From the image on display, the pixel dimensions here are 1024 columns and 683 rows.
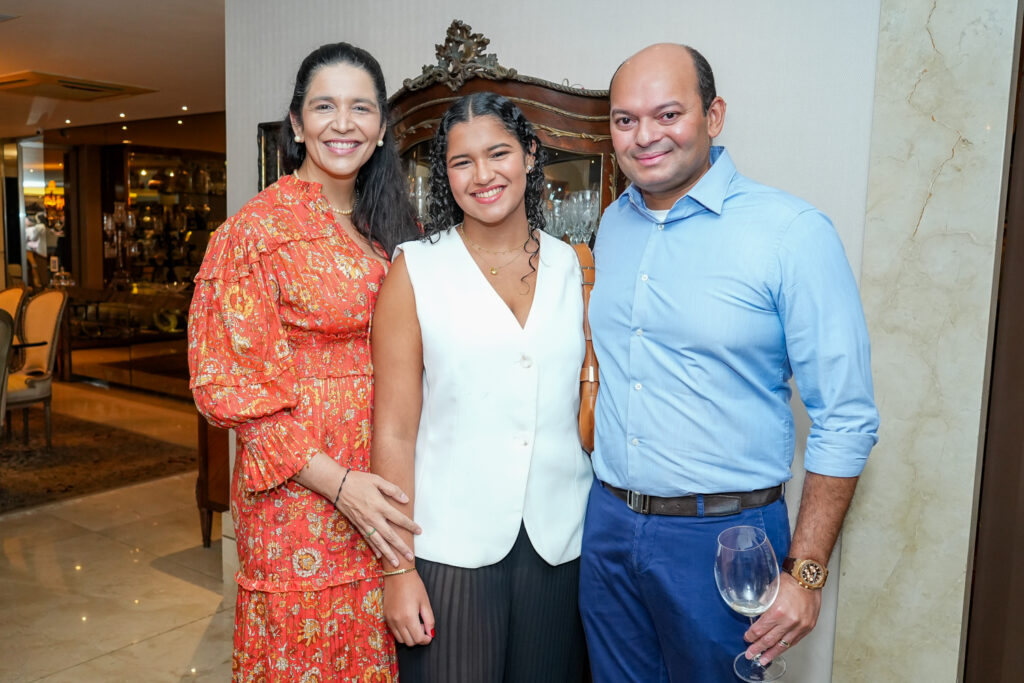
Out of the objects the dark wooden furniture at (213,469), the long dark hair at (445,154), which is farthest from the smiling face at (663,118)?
the dark wooden furniture at (213,469)

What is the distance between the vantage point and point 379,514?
1611 mm

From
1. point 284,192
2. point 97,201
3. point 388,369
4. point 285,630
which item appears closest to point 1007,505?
point 388,369

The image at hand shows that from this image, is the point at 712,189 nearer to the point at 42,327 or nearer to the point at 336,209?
the point at 336,209

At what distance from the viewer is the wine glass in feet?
4.47

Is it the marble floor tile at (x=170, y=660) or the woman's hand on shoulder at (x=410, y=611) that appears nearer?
the woman's hand on shoulder at (x=410, y=611)

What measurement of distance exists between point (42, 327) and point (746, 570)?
644 centimetres

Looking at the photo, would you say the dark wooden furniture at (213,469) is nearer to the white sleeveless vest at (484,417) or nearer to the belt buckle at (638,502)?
the white sleeveless vest at (484,417)

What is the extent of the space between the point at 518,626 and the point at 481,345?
579 millimetres

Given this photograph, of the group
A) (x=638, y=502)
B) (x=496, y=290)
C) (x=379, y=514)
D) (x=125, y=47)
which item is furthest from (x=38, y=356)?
(x=638, y=502)

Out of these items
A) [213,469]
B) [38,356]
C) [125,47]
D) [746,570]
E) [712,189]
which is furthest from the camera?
[38,356]

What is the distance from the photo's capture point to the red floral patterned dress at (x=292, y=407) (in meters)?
1.63

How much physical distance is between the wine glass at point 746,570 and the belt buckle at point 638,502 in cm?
23

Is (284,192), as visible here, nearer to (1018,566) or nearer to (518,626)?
(518,626)

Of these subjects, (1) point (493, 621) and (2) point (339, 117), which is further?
(2) point (339, 117)
